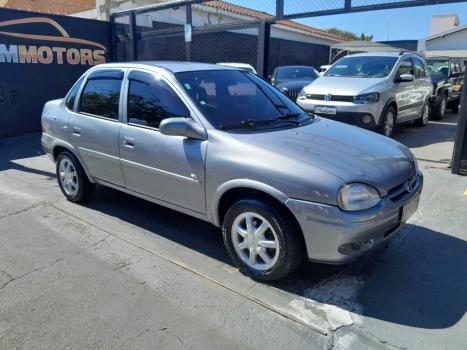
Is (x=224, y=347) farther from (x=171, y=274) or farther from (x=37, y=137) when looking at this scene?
(x=37, y=137)

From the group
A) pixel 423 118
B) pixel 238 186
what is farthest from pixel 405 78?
pixel 238 186

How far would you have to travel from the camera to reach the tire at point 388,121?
322 inches

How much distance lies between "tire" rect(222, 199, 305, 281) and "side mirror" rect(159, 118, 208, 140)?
0.68m

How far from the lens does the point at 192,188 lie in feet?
12.1

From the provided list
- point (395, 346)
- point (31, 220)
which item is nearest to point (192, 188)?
point (395, 346)

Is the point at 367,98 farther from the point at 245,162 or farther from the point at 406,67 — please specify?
the point at 245,162

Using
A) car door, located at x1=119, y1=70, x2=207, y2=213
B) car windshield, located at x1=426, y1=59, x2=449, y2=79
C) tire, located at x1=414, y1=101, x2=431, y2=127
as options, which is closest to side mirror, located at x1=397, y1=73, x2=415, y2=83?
tire, located at x1=414, y1=101, x2=431, y2=127

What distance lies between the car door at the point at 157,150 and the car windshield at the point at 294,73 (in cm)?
963

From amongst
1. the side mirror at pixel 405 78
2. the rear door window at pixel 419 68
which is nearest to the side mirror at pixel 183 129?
the side mirror at pixel 405 78

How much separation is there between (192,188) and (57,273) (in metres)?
1.36

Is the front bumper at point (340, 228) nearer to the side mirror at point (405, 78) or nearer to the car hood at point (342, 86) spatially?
the car hood at point (342, 86)

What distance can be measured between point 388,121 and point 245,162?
6.13 m

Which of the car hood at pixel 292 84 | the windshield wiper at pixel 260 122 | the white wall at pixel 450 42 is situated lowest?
the windshield wiper at pixel 260 122

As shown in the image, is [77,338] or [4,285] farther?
[4,285]
